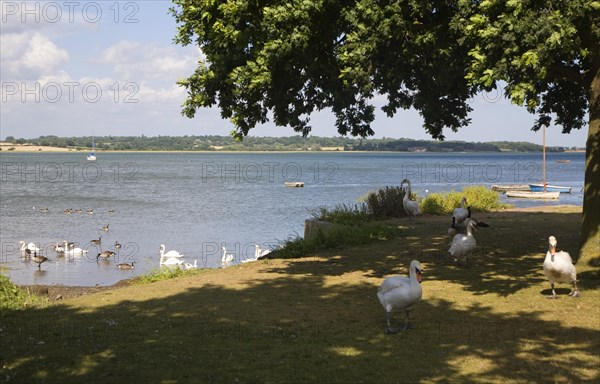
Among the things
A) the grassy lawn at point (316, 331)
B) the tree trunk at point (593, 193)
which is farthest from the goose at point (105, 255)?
the tree trunk at point (593, 193)

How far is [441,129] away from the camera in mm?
20359

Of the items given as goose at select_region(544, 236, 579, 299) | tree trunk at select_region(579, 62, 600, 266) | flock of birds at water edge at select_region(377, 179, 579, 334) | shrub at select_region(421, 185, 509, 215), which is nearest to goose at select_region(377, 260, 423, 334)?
flock of birds at water edge at select_region(377, 179, 579, 334)

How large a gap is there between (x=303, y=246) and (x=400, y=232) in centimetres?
389

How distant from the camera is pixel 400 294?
1108 cm

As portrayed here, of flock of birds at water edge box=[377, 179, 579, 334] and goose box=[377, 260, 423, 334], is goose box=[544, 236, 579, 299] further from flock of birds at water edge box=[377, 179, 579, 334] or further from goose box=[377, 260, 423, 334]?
goose box=[377, 260, 423, 334]

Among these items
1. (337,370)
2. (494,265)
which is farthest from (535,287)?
(337,370)

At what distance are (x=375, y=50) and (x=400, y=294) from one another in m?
5.44

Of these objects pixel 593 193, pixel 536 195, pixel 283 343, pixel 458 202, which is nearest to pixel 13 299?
pixel 283 343

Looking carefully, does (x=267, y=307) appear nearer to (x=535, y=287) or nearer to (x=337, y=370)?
(x=337, y=370)

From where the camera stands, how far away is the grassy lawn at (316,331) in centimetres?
912

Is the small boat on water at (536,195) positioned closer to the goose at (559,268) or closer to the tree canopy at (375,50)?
the tree canopy at (375,50)

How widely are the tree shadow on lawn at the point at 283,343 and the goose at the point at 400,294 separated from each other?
446mm

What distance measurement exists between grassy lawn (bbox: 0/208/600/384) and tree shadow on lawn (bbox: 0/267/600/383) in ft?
0.10

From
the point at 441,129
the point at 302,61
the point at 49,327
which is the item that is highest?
the point at 302,61
